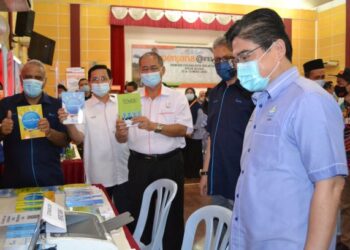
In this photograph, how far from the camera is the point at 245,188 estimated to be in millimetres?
1413

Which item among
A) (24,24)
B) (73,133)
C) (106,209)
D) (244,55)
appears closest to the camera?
(244,55)

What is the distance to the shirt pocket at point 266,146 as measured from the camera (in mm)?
1289

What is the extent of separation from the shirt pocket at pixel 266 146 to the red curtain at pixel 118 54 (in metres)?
7.32

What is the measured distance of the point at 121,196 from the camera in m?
3.14

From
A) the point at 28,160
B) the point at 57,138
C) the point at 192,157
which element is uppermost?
Result: the point at 57,138

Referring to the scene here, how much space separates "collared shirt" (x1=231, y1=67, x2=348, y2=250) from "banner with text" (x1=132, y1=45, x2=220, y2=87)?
7792 mm

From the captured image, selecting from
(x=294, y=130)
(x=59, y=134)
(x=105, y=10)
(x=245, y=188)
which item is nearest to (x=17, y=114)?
(x=59, y=134)

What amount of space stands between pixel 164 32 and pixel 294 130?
26.8 ft

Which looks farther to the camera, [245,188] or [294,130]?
[245,188]

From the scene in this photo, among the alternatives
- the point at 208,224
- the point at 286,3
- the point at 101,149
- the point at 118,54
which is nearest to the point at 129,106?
the point at 101,149

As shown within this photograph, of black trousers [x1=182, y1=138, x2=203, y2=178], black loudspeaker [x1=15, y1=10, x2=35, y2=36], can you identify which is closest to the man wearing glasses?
black loudspeaker [x1=15, y1=10, x2=35, y2=36]

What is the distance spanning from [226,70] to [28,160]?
4.68ft

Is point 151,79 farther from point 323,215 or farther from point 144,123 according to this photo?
point 323,215

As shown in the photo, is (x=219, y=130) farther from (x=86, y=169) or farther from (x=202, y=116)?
(x=202, y=116)
